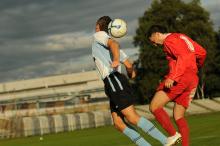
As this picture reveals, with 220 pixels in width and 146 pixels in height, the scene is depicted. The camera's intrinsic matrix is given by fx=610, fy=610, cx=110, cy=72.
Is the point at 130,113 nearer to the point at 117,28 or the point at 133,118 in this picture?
the point at 133,118

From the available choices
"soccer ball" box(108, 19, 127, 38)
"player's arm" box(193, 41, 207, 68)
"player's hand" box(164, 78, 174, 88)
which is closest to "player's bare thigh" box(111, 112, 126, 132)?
"player's hand" box(164, 78, 174, 88)

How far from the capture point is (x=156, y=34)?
11.4 metres

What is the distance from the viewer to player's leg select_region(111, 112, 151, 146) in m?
11.0

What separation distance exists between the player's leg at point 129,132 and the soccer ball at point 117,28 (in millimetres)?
1527

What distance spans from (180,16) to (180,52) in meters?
62.5

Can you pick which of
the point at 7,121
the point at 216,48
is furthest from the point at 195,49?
the point at 216,48

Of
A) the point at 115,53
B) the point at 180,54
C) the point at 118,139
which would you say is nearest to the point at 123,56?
the point at 115,53

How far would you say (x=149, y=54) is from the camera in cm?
7119

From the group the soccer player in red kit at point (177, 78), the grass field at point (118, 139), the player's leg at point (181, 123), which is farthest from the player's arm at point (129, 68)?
the grass field at point (118, 139)

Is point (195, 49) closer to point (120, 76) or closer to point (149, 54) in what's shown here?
point (120, 76)

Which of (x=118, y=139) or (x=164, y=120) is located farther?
(x=118, y=139)

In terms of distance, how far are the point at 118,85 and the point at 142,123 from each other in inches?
31.6

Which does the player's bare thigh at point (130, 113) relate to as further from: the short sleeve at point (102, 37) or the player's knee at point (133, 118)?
the short sleeve at point (102, 37)

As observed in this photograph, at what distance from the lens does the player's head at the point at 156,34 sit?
447 inches
